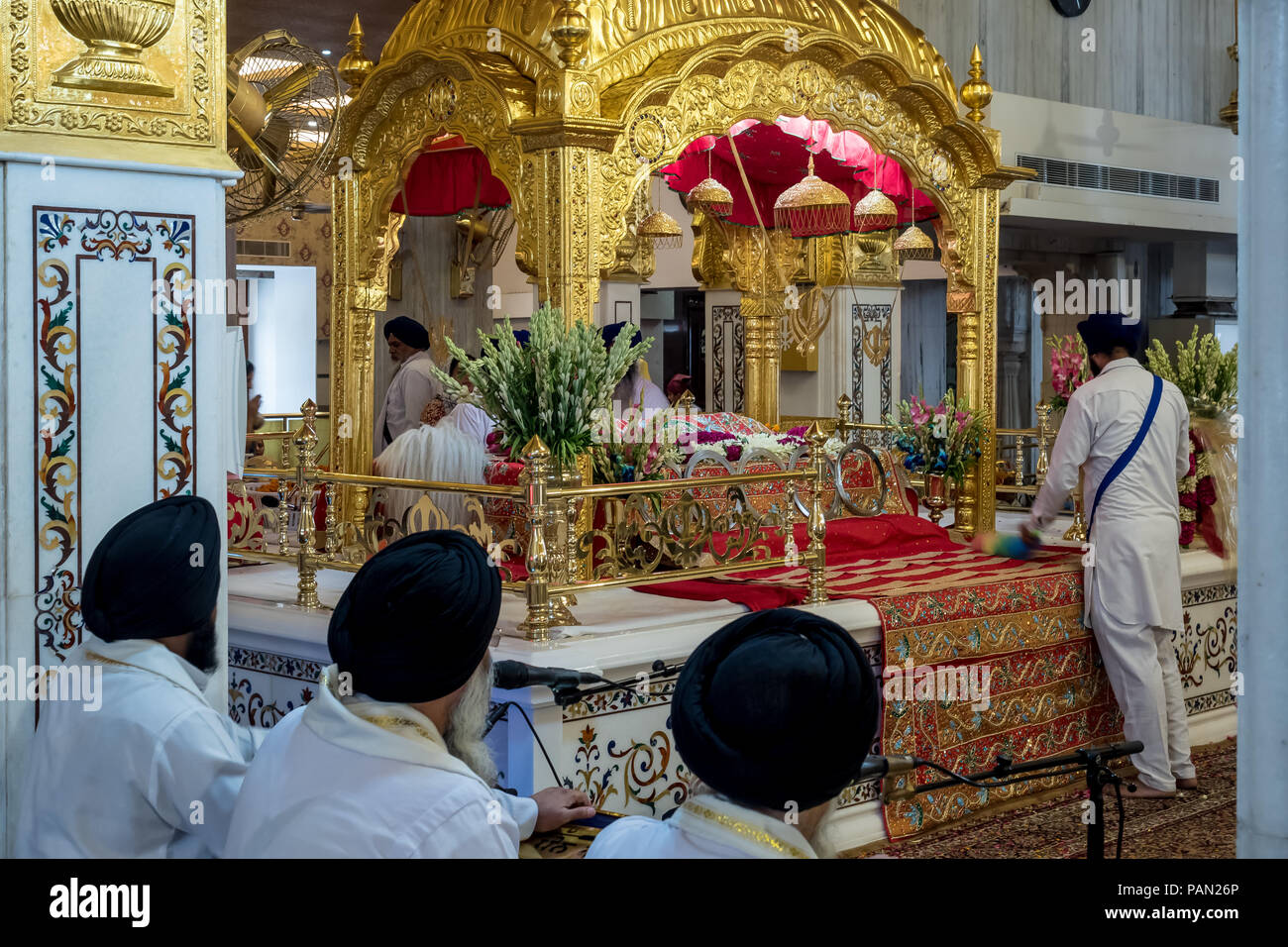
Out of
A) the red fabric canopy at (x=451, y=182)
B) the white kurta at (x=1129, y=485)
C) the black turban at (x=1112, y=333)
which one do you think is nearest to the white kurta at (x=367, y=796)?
the white kurta at (x=1129, y=485)

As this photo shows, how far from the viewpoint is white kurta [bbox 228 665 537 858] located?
6.58 feet

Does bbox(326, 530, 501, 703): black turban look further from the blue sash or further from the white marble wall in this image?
the blue sash

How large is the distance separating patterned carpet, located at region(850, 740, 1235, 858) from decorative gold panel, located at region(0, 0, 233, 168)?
130 inches

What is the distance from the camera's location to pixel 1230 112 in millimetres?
12266

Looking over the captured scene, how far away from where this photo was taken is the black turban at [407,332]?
26.5 ft

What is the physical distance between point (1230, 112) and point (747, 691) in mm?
12055

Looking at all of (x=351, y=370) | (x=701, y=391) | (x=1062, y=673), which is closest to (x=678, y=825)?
(x=1062, y=673)

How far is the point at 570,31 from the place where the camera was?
5.42m

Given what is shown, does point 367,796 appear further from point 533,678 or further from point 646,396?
point 646,396

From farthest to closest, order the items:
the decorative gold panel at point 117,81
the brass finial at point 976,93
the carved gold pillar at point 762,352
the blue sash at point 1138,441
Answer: the carved gold pillar at point 762,352
the brass finial at point 976,93
the blue sash at point 1138,441
the decorative gold panel at point 117,81

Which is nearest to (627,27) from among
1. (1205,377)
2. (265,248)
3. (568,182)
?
(568,182)

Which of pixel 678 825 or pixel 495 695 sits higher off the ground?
pixel 678 825

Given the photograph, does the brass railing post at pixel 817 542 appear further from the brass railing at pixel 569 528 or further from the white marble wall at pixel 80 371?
the white marble wall at pixel 80 371

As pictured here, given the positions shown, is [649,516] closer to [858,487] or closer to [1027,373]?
[858,487]
